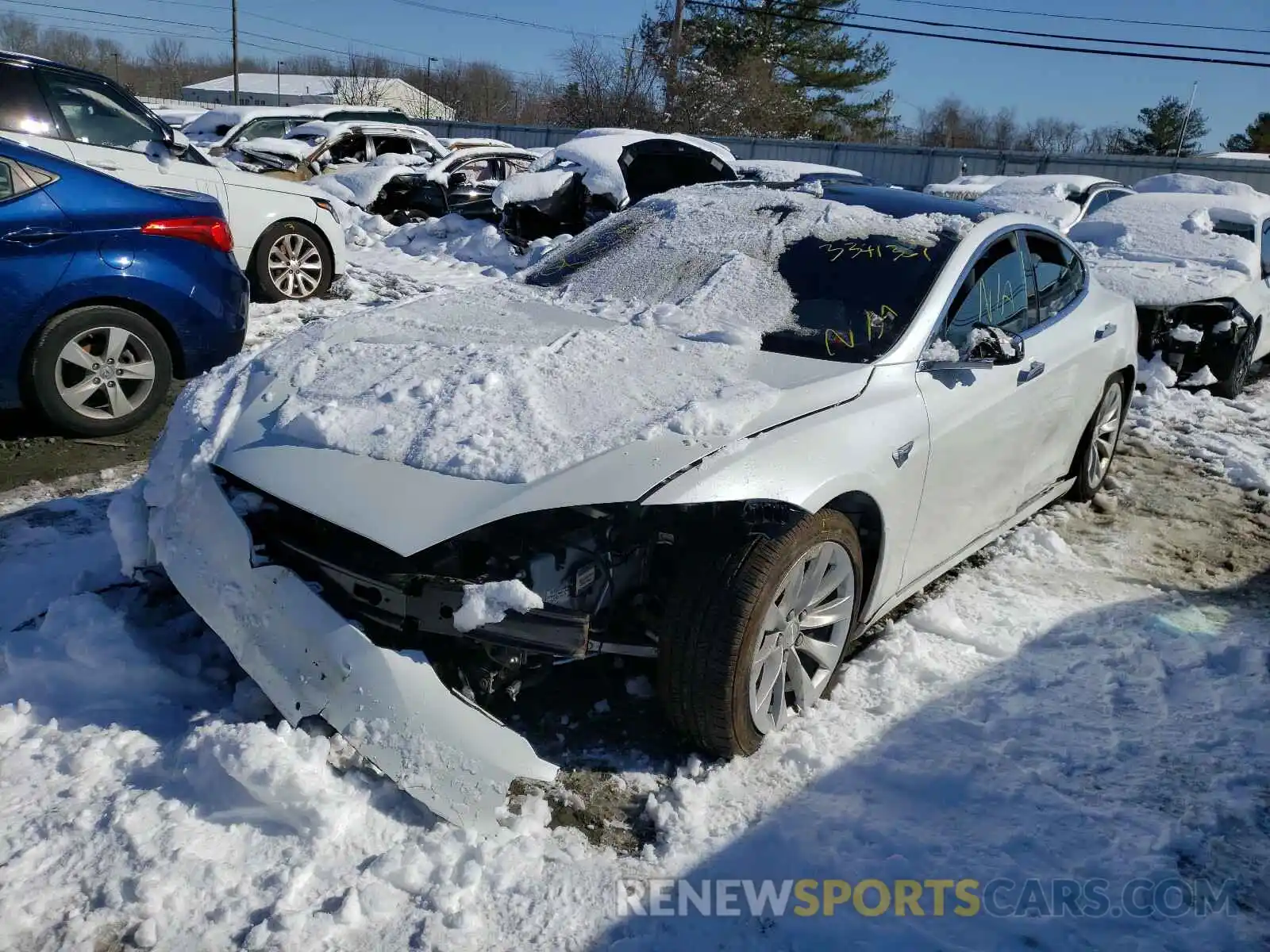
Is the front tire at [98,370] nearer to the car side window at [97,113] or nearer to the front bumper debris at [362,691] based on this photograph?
the car side window at [97,113]

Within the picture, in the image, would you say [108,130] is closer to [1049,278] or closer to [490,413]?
[490,413]

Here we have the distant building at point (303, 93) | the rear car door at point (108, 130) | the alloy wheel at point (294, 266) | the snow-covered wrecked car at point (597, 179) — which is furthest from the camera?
the distant building at point (303, 93)

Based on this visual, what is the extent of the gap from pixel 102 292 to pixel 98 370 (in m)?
0.43

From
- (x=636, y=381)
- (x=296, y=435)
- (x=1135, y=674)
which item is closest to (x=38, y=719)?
(x=296, y=435)

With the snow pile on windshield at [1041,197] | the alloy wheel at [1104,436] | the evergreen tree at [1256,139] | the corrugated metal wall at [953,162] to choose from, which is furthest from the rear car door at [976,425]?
the evergreen tree at [1256,139]

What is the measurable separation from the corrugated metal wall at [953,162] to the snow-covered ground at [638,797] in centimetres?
2007

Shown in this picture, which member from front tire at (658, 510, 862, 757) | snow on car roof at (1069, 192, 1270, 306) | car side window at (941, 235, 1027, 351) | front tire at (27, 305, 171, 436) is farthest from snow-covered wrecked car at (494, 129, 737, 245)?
front tire at (658, 510, 862, 757)

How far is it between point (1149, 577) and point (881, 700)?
6.36 feet

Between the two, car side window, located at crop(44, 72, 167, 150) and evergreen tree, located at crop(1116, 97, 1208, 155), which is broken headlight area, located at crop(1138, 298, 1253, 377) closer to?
car side window, located at crop(44, 72, 167, 150)

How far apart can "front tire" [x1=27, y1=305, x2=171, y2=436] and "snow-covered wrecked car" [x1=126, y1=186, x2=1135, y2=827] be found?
2.03 metres

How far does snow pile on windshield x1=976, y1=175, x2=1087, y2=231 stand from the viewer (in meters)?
10.5

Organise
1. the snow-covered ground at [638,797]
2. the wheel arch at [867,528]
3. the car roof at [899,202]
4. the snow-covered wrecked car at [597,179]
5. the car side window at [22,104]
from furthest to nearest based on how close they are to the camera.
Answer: the snow-covered wrecked car at [597,179], the car side window at [22,104], the car roof at [899,202], the wheel arch at [867,528], the snow-covered ground at [638,797]

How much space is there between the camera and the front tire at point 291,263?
8172 mm

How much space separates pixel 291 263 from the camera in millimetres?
8359
